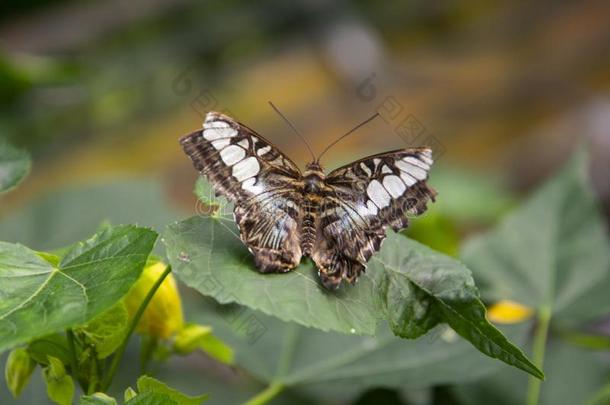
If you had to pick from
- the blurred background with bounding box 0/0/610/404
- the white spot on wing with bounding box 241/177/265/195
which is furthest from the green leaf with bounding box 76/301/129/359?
the blurred background with bounding box 0/0/610/404

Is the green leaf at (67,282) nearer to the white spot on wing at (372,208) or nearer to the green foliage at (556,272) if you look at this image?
the white spot on wing at (372,208)

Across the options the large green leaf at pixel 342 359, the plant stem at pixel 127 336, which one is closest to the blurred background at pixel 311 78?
the large green leaf at pixel 342 359

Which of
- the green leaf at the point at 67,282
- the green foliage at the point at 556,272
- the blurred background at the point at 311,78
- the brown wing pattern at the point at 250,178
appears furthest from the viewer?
the blurred background at the point at 311,78

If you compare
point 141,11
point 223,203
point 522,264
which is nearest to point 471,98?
point 141,11

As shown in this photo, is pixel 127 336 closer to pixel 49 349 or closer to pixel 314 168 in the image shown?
pixel 49 349

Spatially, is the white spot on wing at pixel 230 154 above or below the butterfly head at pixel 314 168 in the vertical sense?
above

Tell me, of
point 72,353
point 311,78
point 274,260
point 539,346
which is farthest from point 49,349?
point 311,78
